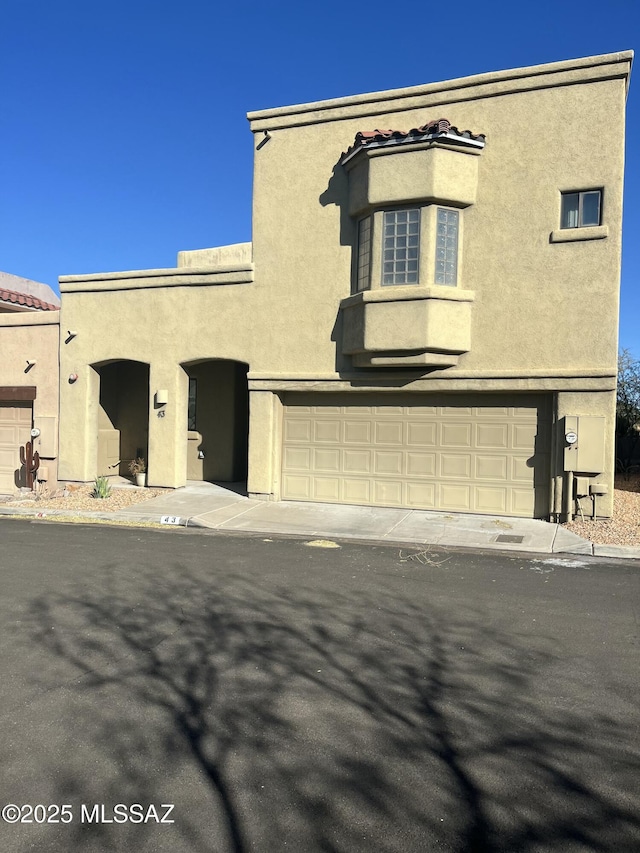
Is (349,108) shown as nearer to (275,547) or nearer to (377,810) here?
(275,547)

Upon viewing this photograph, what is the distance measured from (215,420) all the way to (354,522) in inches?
228

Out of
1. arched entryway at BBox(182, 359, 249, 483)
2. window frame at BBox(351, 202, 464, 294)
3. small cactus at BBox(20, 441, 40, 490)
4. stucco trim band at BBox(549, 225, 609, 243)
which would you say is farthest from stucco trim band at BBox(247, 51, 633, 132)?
small cactus at BBox(20, 441, 40, 490)

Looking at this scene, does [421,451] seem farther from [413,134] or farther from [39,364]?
[39,364]

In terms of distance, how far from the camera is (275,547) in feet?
33.4

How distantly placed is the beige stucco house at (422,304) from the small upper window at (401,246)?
0.03m

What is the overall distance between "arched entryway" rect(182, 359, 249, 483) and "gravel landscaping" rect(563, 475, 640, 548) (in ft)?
27.9

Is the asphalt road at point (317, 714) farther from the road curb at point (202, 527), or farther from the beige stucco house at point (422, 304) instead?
the beige stucco house at point (422, 304)

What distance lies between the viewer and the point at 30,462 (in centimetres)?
1623

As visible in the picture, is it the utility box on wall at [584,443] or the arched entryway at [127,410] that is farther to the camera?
the arched entryway at [127,410]

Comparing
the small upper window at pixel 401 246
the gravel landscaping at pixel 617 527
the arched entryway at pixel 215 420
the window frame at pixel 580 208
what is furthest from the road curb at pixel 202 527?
the window frame at pixel 580 208

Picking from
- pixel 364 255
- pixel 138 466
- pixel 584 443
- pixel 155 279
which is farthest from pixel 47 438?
pixel 584 443

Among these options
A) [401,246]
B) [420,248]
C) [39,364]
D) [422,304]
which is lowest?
[39,364]

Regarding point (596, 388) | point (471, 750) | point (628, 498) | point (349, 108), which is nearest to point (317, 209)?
point (349, 108)

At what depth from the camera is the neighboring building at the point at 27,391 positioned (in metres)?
16.4
